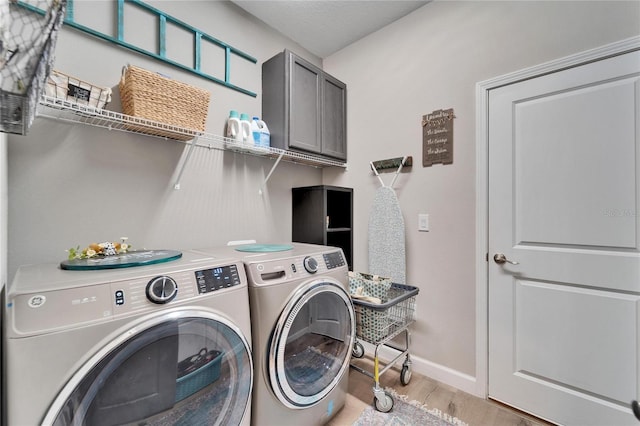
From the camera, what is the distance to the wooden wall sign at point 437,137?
1.93m

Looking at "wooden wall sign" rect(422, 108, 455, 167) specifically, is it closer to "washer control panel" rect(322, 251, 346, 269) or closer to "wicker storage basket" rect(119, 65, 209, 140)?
"washer control panel" rect(322, 251, 346, 269)

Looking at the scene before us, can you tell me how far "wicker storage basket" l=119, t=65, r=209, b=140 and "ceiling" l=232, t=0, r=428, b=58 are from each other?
3.45ft

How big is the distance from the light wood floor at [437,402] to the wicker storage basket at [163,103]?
1.87m

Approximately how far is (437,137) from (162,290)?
193cm

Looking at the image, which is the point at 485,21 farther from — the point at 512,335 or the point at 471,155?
the point at 512,335

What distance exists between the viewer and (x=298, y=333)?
4.47 ft

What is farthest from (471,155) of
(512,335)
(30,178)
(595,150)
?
(30,178)

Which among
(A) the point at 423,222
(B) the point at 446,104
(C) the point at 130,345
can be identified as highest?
(B) the point at 446,104

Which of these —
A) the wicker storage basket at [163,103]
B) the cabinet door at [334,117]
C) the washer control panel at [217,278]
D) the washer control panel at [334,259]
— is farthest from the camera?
the cabinet door at [334,117]

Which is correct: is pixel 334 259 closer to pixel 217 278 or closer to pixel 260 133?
pixel 217 278

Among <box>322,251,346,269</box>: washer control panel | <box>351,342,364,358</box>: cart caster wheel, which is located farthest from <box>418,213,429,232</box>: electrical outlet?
<box>351,342,364,358</box>: cart caster wheel

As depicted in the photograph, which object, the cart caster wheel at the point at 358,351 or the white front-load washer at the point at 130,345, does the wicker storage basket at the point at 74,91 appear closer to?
the white front-load washer at the point at 130,345

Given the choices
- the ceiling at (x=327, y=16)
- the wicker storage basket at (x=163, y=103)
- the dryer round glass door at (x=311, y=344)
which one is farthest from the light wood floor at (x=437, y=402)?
the ceiling at (x=327, y=16)

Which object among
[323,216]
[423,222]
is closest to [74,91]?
[323,216]
